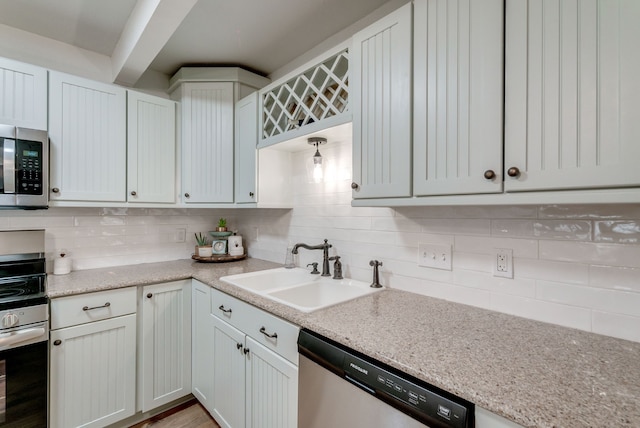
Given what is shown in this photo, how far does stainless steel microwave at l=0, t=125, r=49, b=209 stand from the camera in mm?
1570

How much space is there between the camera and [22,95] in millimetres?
1692

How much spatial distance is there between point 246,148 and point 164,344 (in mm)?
1405

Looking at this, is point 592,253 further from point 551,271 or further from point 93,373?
point 93,373

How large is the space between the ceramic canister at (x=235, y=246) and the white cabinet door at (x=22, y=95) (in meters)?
1.36

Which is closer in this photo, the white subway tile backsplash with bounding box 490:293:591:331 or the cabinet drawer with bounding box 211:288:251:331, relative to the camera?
the white subway tile backsplash with bounding box 490:293:591:331

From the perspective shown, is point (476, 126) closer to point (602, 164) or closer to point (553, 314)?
point (602, 164)

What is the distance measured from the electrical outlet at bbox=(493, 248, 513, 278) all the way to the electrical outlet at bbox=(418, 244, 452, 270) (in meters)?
0.20

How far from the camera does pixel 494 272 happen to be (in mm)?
1260

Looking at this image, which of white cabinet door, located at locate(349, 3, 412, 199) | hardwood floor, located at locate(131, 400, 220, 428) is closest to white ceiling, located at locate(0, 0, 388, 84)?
white cabinet door, located at locate(349, 3, 412, 199)

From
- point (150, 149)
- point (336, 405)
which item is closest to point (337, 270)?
point (336, 405)

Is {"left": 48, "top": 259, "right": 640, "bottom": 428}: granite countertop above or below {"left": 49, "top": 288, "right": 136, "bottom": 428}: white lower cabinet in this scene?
above

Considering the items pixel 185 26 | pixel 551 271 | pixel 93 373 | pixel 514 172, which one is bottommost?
pixel 93 373

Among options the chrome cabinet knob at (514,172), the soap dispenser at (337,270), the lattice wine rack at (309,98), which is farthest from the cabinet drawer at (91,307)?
the chrome cabinet knob at (514,172)

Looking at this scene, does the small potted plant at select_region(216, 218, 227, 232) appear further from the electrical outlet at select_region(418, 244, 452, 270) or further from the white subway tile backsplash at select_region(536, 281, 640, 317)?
the white subway tile backsplash at select_region(536, 281, 640, 317)
